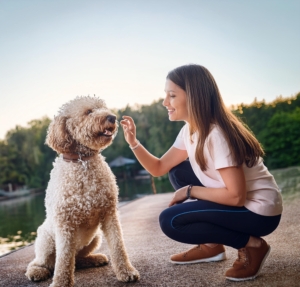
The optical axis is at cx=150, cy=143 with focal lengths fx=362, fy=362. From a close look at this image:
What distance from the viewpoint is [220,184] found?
6.32ft

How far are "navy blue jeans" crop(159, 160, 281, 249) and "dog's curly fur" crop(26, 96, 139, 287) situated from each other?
12.7 inches

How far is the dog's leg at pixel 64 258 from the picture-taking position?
1924mm

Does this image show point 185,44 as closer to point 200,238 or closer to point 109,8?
point 109,8

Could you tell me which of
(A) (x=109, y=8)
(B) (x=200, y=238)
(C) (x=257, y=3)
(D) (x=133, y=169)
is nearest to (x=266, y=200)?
(B) (x=200, y=238)

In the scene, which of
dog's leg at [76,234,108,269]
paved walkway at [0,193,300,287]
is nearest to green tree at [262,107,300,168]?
paved walkway at [0,193,300,287]

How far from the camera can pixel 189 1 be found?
6664 millimetres

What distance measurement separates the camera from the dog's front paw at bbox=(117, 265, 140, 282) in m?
1.98

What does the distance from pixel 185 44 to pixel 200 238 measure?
21.6 ft

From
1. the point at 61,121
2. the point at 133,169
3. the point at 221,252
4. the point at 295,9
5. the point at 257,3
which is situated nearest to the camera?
the point at 61,121

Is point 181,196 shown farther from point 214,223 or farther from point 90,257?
point 90,257

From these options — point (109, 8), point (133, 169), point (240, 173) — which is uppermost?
point (109, 8)

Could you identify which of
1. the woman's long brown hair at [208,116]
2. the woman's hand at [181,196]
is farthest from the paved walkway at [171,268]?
the woman's long brown hair at [208,116]

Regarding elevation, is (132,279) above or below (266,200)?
below

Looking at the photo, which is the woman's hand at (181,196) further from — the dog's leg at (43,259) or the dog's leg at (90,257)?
the dog's leg at (43,259)
